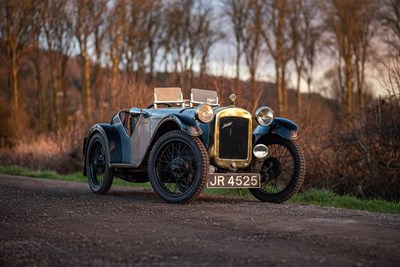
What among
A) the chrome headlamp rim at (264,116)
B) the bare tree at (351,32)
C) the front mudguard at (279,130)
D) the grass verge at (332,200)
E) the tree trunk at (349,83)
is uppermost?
the bare tree at (351,32)

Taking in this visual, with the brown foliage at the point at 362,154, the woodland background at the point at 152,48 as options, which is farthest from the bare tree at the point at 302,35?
the brown foliage at the point at 362,154

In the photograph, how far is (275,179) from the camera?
32.1ft

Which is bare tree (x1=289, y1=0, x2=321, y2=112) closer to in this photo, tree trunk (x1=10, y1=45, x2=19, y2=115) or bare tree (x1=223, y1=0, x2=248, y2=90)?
bare tree (x1=223, y1=0, x2=248, y2=90)

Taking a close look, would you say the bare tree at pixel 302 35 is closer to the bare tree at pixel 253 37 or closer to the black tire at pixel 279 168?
the bare tree at pixel 253 37

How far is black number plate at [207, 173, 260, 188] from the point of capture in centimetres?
868

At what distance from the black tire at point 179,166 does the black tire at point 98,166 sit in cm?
145

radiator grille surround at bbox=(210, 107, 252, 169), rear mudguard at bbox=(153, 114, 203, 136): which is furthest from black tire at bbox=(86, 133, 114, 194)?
radiator grille surround at bbox=(210, 107, 252, 169)

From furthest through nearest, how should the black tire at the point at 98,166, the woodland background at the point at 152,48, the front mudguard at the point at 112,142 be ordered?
the woodland background at the point at 152,48, the black tire at the point at 98,166, the front mudguard at the point at 112,142

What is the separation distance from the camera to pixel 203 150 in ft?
28.3

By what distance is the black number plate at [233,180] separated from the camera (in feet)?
28.5

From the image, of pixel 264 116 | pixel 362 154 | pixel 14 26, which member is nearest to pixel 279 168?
pixel 264 116

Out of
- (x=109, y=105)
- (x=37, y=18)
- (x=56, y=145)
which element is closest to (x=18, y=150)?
(x=56, y=145)

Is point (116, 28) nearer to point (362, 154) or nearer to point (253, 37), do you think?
point (253, 37)

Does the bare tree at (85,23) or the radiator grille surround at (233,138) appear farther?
the bare tree at (85,23)
